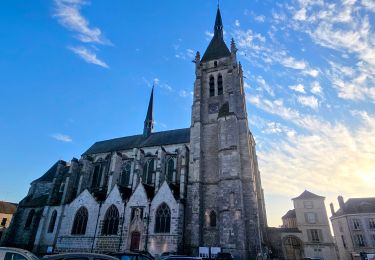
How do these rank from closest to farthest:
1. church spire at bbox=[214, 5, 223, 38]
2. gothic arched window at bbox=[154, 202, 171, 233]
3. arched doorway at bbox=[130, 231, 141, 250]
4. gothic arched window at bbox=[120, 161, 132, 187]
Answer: gothic arched window at bbox=[154, 202, 171, 233]
arched doorway at bbox=[130, 231, 141, 250]
gothic arched window at bbox=[120, 161, 132, 187]
church spire at bbox=[214, 5, 223, 38]

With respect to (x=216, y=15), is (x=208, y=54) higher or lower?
lower

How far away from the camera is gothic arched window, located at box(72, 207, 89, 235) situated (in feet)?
79.7

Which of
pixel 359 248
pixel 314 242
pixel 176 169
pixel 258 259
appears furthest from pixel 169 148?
pixel 359 248

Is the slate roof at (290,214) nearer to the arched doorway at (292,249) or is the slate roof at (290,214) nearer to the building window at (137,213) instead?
the arched doorway at (292,249)

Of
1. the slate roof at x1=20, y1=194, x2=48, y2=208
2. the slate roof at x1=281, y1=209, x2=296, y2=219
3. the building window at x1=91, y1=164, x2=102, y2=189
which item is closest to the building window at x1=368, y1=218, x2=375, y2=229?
the slate roof at x1=281, y1=209, x2=296, y2=219

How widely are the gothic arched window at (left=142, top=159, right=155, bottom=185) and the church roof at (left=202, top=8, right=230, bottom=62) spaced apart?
13.8 meters

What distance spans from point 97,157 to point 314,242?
30.8m

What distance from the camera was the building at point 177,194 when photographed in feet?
65.0

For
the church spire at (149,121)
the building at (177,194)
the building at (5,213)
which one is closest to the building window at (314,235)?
the building at (177,194)

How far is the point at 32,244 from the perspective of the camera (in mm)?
26344

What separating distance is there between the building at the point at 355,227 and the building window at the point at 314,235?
424 centimetres

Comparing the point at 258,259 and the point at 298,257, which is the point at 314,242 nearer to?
the point at 298,257

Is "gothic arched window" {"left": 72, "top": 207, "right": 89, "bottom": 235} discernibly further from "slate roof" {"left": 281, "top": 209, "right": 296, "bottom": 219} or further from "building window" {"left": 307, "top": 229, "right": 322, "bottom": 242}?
"slate roof" {"left": 281, "top": 209, "right": 296, "bottom": 219}

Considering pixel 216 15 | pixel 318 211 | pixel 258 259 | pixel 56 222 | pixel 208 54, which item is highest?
pixel 216 15
